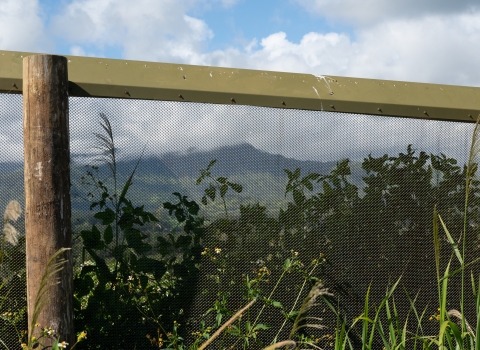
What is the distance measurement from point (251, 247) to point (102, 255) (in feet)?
2.58

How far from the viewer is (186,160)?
2.91 m

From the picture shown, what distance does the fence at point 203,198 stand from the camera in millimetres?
2896

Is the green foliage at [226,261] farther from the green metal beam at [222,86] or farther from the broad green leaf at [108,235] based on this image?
the green metal beam at [222,86]

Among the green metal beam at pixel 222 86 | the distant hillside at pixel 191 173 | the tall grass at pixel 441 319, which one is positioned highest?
the green metal beam at pixel 222 86

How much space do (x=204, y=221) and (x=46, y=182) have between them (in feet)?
2.67

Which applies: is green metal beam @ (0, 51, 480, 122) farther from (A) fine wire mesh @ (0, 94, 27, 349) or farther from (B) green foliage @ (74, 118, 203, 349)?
(B) green foliage @ (74, 118, 203, 349)

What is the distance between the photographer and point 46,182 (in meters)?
2.70

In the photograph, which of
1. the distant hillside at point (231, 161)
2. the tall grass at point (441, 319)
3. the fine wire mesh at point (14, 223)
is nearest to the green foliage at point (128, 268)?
the distant hillside at point (231, 161)

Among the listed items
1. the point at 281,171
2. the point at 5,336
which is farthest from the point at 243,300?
the point at 5,336

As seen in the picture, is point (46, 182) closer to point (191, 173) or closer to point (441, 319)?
point (191, 173)

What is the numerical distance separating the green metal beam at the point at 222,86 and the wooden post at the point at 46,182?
0.57 feet

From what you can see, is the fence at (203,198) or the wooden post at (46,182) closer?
the wooden post at (46,182)

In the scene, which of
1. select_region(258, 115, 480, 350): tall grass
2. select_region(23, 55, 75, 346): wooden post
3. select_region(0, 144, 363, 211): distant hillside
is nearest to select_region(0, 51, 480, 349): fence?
select_region(0, 144, 363, 211): distant hillside

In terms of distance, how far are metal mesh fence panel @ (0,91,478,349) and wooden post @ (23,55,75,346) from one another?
0.14 metres
